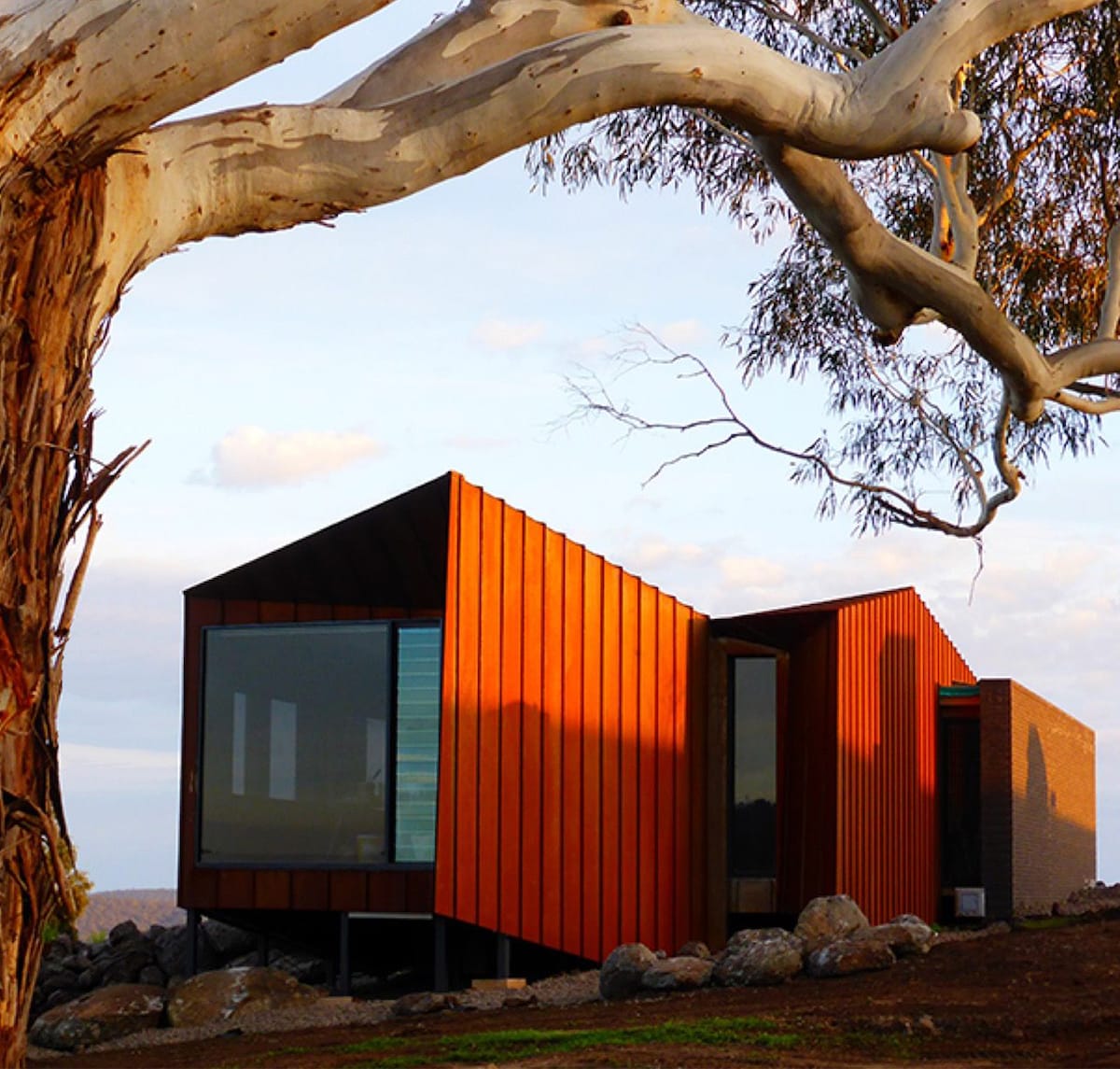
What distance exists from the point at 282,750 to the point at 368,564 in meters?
1.44

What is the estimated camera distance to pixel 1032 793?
19250mm

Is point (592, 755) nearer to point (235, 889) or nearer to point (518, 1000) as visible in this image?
point (235, 889)

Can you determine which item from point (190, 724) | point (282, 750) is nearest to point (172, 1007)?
point (282, 750)

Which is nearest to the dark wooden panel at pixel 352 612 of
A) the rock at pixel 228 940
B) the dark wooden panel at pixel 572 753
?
the dark wooden panel at pixel 572 753

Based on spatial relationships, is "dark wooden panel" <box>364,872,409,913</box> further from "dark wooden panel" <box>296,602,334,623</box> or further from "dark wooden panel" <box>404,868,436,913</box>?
"dark wooden panel" <box>296,602,334,623</box>

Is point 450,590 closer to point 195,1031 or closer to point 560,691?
point 560,691

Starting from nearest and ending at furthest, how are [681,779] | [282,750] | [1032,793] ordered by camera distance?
[282,750]
[681,779]
[1032,793]

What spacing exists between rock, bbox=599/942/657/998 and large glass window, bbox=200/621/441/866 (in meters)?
1.80

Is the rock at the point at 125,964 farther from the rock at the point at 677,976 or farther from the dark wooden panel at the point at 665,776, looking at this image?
the rock at the point at 677,976

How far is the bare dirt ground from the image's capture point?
7.11 metres

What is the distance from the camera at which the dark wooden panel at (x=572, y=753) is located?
12.3m

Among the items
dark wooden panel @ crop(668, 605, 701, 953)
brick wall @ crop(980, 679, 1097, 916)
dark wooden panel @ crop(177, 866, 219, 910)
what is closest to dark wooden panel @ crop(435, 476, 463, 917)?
dark wooden panel @ crop(177, 866, 219, 910)

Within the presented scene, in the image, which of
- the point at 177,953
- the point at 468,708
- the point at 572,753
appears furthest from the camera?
the point at 177,953

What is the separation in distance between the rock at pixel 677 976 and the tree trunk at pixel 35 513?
548 cm
